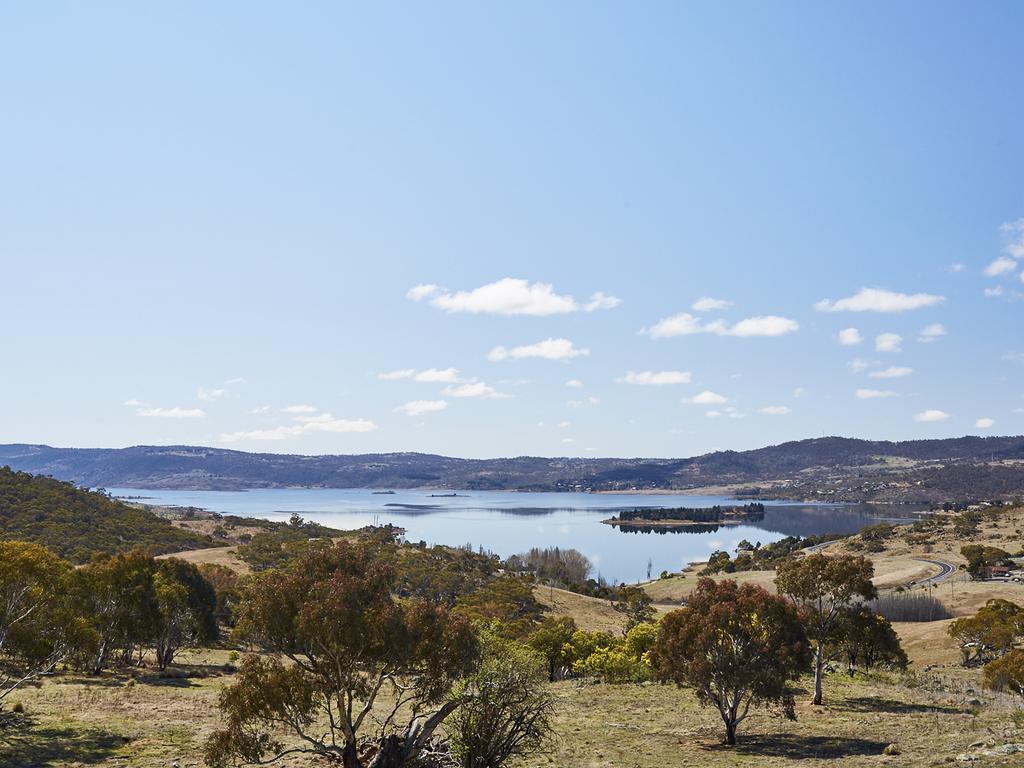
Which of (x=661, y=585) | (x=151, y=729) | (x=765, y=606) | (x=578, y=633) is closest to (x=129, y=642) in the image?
(x=151, y=729)

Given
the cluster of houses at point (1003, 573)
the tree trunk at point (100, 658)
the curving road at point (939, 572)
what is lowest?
the curving road at point (939, 572)

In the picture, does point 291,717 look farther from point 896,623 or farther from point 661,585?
point 661,585

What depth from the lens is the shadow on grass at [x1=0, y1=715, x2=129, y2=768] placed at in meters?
23.9

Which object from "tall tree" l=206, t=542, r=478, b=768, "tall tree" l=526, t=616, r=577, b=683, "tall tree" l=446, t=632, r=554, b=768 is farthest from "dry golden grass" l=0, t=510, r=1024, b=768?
"tall tree" l=526, t=616, r=577, b=683

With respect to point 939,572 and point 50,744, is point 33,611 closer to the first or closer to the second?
point 50,744

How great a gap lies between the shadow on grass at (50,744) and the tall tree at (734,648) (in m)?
21.0

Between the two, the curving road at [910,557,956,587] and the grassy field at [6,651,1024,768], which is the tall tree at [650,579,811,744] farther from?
the curving road at [910,557,956,587]

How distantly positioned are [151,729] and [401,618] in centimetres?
1816

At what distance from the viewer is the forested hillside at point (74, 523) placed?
107500 millimetres

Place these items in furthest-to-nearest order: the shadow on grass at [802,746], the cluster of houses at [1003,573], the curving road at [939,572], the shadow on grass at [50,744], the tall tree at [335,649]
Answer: the curving road at [939,572], the cluster of houses at [1003,573], the shadow on grass at [802,746], the shadow on grass at [50,744], the tall tree at [335,649]

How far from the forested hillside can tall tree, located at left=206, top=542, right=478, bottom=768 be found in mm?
97367

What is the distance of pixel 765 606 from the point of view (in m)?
27.4

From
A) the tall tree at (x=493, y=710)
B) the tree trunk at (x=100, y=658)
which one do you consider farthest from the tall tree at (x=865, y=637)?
the tree trunk at (x=100, y=658)

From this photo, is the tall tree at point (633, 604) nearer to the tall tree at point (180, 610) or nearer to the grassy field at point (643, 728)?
the tall tree at point (180, 610)
